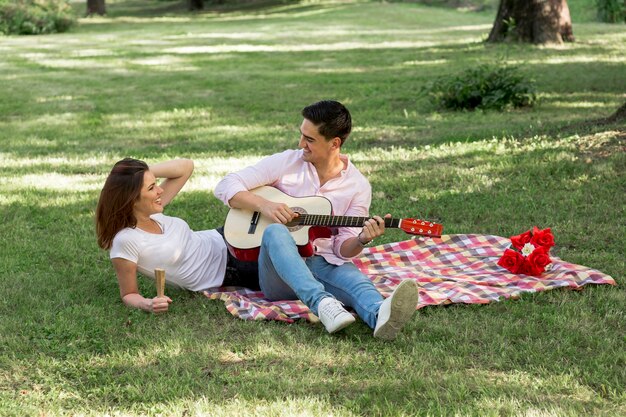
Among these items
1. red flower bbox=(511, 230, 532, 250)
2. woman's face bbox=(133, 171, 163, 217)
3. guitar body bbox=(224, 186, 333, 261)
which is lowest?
red flower bbox=(511, 230, 532, 250)

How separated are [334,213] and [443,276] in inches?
33.6

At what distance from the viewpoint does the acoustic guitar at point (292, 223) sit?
182 inches

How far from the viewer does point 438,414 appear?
340 cm

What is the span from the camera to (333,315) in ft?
13.5

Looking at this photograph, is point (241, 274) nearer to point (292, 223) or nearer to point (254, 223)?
point (254, 223)

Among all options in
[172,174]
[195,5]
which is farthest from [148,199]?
[195,5]

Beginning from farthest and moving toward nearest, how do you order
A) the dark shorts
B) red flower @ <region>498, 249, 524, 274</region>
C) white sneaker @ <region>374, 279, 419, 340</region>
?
red flower @ <region>498, 249, 524, 274</region>, the dark shorts, white sneaker @ <region>374, 279, 419, 340</region>

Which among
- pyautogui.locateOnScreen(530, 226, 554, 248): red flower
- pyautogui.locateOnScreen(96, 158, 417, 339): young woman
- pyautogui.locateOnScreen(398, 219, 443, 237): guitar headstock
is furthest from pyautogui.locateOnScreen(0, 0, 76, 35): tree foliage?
pyautogui.locateOnScreen(398, 219, 443, 237): guitar headstock

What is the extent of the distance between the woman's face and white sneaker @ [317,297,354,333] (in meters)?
1.06

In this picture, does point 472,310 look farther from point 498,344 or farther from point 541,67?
point 541,67

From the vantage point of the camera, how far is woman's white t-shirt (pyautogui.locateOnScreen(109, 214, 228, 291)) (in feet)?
14.9

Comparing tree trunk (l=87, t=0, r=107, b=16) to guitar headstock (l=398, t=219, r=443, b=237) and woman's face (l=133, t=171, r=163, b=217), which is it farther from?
guitar headstock (l=398, t=219, r=443, b=237)

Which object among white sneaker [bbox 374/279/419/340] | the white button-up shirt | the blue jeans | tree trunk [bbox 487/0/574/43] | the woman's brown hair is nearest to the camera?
white sneaker [bbox 374/279/419/340]

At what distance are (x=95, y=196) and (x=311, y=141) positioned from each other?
9.85ft
